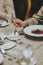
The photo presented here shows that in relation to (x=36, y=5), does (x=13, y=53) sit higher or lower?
higher

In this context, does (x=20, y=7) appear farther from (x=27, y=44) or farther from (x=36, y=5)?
(x=27, y=44)

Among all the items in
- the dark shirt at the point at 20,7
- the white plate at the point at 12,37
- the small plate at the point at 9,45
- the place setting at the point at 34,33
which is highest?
the place setting at the point at 34,33

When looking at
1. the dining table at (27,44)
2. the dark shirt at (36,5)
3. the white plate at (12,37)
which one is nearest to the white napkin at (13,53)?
the dining table at (27,44)

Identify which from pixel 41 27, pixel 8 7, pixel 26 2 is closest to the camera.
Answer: pixel 41 27

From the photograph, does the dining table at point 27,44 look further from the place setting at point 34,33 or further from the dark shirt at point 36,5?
the dark shirt at point 36,5

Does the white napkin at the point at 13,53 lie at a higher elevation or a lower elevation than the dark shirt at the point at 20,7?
higher

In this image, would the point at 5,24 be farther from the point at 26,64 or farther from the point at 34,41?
the point at 26,64

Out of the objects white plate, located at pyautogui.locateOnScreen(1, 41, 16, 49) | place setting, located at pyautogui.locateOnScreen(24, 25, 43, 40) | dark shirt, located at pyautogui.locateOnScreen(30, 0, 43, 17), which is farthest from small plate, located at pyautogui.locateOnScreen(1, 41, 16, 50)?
dark shirt, located at pyautogui.locateOnScreen(30, 0, 43, 17)

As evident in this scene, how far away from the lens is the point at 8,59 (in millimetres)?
778

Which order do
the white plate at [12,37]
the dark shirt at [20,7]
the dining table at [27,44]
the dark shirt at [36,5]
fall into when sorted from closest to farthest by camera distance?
the dining table at [27,44] < the white plate at [12,37] < the dark shirt at [36,5] < the dark shirt at [20,7]

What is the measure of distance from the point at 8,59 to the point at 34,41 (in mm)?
241

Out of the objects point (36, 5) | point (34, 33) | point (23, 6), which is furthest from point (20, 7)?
point (34, 33)

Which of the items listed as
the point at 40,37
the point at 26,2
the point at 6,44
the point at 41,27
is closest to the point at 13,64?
the point at 6,44

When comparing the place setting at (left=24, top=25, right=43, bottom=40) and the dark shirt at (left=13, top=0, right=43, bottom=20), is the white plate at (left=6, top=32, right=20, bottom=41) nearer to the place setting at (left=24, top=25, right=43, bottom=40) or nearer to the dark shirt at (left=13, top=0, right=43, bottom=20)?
the place setting at (left=24, top=25, right=43, bottom=40)
